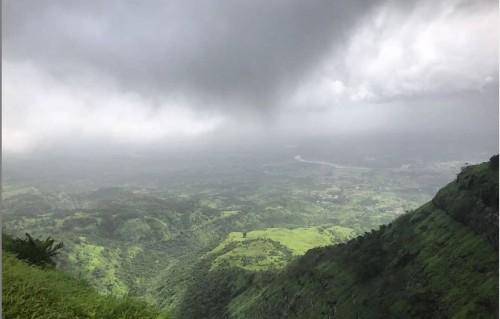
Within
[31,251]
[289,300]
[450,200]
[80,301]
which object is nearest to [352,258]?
[289,300]

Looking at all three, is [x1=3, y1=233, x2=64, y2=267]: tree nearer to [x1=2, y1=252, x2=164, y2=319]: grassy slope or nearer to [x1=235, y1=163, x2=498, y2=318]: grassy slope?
[x1=2, y1=252, x2=164, y2=319]: grassy slope

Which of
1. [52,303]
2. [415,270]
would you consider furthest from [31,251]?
[415,270]

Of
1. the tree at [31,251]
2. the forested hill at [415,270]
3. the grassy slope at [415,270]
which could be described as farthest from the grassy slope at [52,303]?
the forested hill at [415,270]

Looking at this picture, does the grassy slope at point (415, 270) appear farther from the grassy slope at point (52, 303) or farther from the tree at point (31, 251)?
the tree at point (31, 251)

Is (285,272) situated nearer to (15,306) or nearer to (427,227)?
(427,227)

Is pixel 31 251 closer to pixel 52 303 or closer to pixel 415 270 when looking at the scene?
pixel 52 303
